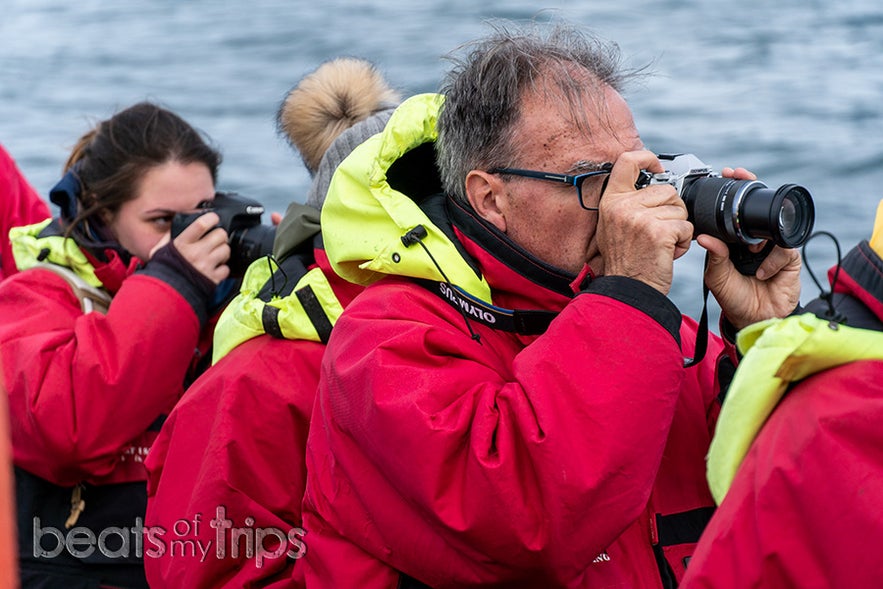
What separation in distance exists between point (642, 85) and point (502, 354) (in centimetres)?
64

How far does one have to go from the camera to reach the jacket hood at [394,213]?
2.08 meters

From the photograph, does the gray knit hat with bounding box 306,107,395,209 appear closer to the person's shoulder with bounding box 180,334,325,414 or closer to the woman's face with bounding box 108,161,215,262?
the person's shoulder with bounding box 180,334,325,414

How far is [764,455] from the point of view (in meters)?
1.46

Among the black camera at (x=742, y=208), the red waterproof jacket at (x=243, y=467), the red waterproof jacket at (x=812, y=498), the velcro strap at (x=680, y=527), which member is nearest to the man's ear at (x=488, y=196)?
the black camera at (x=742, y=208)

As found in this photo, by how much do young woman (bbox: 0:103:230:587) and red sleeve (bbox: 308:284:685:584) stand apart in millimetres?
896

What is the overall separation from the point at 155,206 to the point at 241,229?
31 centimetres

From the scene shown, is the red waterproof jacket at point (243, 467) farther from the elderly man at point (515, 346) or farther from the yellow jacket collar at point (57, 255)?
the yellow jacket collar at point (57, 255)

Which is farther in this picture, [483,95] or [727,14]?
[727,14]

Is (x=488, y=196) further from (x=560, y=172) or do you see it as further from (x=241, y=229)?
(x=241, y=229)

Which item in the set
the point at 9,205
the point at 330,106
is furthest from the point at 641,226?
the point at 9,205

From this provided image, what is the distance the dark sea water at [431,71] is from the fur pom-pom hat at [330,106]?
2543 mm

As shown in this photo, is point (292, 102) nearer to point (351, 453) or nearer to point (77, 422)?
point (77, 422)

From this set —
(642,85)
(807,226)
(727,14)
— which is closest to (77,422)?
(642,85)

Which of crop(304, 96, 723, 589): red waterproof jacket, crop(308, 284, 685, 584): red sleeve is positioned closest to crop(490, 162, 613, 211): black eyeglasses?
crop(304, 96, 723, 589): red waterproof jacket
